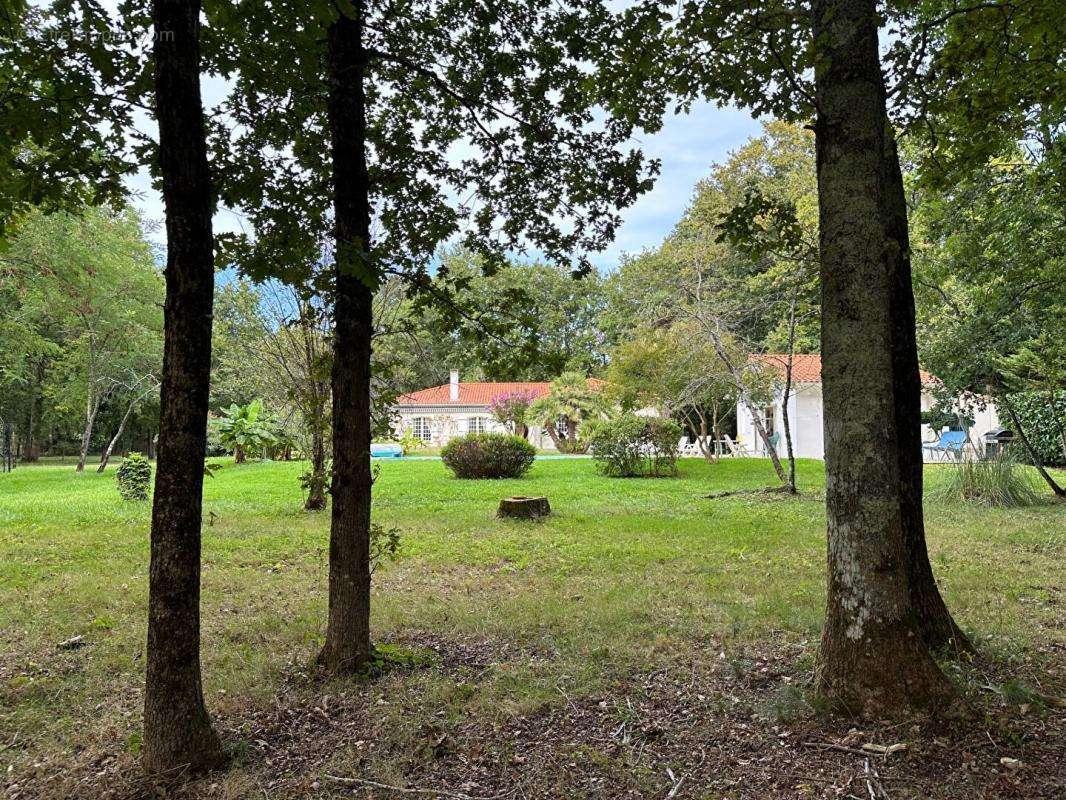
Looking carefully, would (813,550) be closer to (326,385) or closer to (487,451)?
(326,385)

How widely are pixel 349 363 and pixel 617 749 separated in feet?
8.10

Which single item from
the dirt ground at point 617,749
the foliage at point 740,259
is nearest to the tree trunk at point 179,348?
the dirt ground at point 617,749

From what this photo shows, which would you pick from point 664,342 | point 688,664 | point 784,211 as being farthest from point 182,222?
point 664,342

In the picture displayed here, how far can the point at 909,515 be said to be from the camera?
136 inches

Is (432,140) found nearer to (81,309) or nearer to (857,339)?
(857,339)

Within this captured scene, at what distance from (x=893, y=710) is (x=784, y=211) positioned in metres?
2.77

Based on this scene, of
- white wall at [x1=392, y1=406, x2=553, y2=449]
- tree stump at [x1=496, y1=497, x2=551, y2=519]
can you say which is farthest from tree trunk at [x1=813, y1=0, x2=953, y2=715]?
white wall at [x1=392, y1=406, x2=553, y2=449]

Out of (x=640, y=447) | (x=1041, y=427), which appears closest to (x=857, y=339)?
(x=640, y=447)

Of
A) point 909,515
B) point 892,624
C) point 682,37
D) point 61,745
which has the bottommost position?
point 61,745

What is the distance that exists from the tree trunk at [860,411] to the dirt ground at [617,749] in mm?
213

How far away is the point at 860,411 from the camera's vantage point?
2953mm

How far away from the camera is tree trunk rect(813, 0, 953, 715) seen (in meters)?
2.92

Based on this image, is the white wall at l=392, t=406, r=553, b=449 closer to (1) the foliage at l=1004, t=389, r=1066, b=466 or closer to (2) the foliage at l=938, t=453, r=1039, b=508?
(1) the foliage at l=1004, t=389, r=1066, b=466

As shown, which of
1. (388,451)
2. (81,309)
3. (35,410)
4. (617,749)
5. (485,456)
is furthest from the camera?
(35,410)
